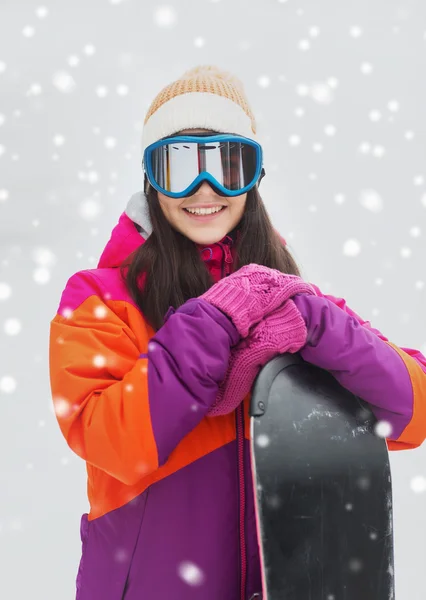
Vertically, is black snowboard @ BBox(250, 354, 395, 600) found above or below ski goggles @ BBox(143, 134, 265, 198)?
below

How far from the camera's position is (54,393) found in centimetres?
144

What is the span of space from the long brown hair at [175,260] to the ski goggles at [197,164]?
0.11 m

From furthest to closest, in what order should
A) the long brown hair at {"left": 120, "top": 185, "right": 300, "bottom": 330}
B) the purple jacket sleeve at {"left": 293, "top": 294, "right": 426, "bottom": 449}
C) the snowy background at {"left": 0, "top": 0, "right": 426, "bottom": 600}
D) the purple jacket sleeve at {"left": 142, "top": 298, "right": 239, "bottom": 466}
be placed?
the snowy background at {"left": 0, "top": 0, "right": 426, "bottom": 600}, the long brown hair at {"left": 120, "top": 185, "right": 300, "bottom": 330}, the purple jacket sleeve at {"left": 293, "top": 294, "right": 426, "bottom": 449}, the purple jacket sleeve at {"left": 142, "top": 298, "right": 239, "bottom": 466}

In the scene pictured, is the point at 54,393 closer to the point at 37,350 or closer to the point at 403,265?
the point at 37,350

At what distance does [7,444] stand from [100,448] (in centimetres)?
272

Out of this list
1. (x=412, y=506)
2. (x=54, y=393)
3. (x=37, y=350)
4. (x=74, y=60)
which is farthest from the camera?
(x=74, y=60)

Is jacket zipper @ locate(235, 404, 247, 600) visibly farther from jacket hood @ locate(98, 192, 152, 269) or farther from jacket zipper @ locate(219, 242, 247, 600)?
jacket hood @ locate(98, 192, 152, 269)

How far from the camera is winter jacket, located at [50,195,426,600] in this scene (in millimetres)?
1326

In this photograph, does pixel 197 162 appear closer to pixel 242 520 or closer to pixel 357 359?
pixel 357 359

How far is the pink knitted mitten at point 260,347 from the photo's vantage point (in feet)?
4.50

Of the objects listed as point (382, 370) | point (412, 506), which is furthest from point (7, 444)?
point (382, 370)

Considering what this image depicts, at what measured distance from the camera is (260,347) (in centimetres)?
137

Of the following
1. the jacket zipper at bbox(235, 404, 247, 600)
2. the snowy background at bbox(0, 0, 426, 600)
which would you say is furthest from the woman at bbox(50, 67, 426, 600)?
the snowy background at bbox(0, 0, 426, 600)

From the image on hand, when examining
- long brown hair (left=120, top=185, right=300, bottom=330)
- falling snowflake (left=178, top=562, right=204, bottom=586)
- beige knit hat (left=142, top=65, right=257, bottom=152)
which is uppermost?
beige knit hat (left=142, top=65, right=257, bottom=152)
